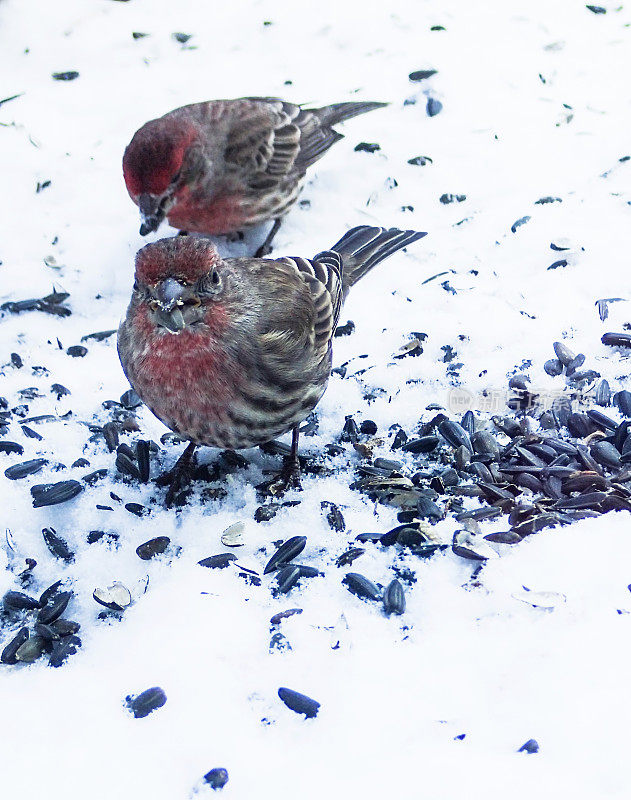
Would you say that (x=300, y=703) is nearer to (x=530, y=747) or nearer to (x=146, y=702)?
(x=146, y=702)

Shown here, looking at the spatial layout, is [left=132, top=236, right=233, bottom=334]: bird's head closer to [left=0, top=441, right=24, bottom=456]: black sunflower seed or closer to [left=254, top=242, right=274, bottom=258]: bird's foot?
[left=0, top=441, right=24, bottom=456]: black sunflower seed

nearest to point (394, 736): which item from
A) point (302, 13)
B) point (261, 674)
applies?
point (261, 674)

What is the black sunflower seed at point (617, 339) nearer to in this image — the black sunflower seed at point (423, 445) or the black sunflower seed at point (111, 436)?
the black sunflower seed at point (423, 445)

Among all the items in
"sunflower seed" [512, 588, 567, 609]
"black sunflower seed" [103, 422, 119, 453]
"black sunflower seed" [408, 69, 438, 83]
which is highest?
"black sunflower seed" [408, 69, 438, 83]

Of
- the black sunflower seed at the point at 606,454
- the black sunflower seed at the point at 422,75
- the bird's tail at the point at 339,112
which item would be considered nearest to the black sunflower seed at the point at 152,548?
the black sunflower seed at the point at 606,454

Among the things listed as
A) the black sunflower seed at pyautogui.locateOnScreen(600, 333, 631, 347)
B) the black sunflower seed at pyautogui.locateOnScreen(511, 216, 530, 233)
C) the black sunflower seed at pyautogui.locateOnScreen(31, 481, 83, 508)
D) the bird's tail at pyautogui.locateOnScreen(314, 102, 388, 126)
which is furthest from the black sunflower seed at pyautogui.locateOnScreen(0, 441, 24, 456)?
the bird's tail at pyautogui.locateOnScreen(314, 102, 388, 126)

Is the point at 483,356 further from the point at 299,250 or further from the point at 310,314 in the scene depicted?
the point at 299,250
